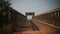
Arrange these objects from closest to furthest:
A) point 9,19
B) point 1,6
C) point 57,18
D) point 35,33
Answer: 1. point 1,6
2. point 9,19
3. point 35,33
4. point 57,18

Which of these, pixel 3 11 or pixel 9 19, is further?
pixel 9 19

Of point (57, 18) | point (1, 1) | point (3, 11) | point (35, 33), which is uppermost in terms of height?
point (1, 1)

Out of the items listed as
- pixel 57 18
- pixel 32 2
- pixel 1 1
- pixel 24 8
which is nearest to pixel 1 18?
pixel 1 1

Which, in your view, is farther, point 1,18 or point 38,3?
point 38,3

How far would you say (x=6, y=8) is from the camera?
142 cm

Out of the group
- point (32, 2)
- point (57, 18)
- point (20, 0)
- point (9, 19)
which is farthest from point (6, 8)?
point (57, 18)

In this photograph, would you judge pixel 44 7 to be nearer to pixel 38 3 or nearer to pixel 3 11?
pixel 38 3

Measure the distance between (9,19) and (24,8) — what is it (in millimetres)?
305

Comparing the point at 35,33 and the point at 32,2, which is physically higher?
the point at 32,2

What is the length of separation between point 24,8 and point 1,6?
0.49 m

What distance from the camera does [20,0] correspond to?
1.78 m

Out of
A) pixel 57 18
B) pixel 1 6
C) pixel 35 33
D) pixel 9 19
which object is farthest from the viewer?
pixel 57 18

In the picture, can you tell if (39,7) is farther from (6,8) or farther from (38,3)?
(6,8)

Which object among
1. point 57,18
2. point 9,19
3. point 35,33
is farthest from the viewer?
point 57,18
